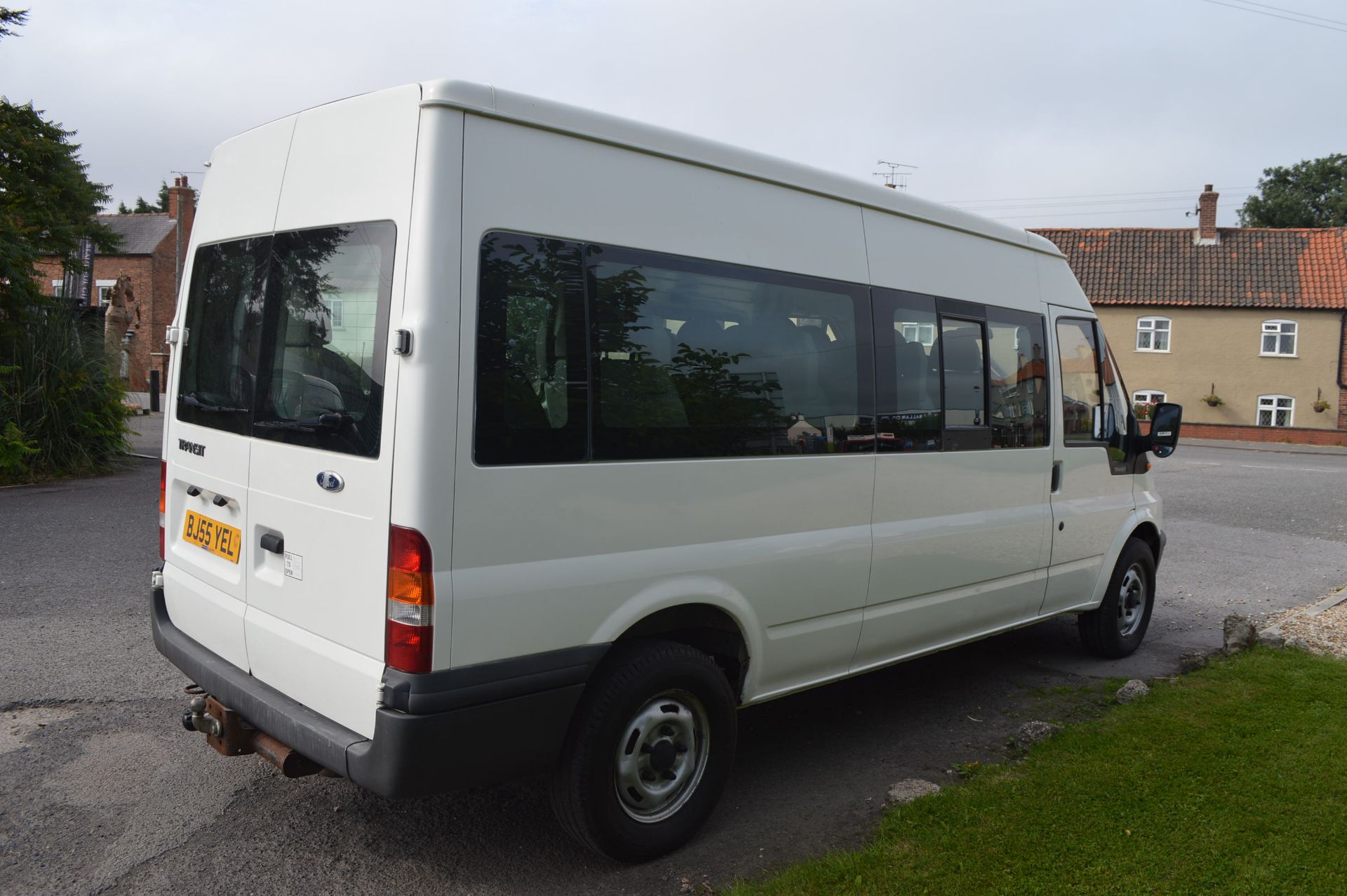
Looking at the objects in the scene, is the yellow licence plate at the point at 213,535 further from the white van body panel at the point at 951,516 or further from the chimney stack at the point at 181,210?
the chimney stack at the point at 181,210

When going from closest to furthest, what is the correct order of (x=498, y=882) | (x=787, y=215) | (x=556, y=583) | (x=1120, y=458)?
(x=556, y=583) < (x=498, y=882) < (x=787, y=215) < (x=1120, y=458)

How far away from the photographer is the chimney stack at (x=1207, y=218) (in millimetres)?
39688

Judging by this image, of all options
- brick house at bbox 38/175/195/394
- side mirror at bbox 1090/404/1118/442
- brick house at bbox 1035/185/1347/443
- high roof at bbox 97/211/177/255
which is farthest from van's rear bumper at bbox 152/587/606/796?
high roof at bbox 97/211/177/255

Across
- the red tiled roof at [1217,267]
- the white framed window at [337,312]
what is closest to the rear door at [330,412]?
the white framed window at [337,312]

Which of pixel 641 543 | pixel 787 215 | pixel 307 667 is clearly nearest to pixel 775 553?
pixel 641 543

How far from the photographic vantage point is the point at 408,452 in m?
2.91

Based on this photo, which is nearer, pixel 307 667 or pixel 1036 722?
pixel 307 667

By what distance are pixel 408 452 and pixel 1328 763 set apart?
4192mm

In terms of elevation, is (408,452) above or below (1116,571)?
above

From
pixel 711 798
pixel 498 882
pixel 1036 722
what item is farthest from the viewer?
pixel 1036 722

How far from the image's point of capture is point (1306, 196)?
218 ft

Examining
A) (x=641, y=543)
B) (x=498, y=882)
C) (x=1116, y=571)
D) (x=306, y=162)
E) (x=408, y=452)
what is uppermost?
(x=306, y=162)

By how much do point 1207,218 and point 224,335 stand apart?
44.4 meters

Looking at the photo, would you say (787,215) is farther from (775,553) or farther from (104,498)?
(104,498)
